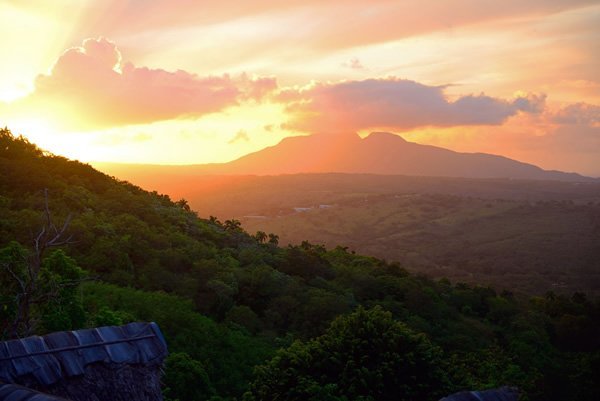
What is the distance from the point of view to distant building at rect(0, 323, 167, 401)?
6355 mm

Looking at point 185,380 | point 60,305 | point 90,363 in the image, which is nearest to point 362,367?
point 185,380

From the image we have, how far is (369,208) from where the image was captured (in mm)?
137625

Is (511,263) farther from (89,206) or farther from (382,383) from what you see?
(382,383)

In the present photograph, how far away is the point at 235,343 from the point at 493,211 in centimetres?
A: 12082

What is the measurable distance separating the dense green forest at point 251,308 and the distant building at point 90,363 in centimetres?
306

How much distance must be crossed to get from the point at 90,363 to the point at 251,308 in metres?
18.3

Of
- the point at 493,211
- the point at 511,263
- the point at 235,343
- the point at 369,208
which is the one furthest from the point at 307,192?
the point at 235,343

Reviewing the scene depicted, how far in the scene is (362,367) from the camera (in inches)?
459

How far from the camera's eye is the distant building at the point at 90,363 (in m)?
6.36

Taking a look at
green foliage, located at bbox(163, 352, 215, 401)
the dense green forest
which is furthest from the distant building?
green foliage, located at bbox(163, 352, 215, 401)

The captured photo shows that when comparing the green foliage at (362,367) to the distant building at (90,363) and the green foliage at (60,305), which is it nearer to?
the distant building at (90,363)

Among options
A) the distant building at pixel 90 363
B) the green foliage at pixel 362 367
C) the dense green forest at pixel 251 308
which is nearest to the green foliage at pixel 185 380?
the dense green forest at pixel 251 308

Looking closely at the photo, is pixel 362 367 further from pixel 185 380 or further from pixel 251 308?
pixel 251 308

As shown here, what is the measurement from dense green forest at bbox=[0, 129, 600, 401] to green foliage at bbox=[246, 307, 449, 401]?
0.09 ft
